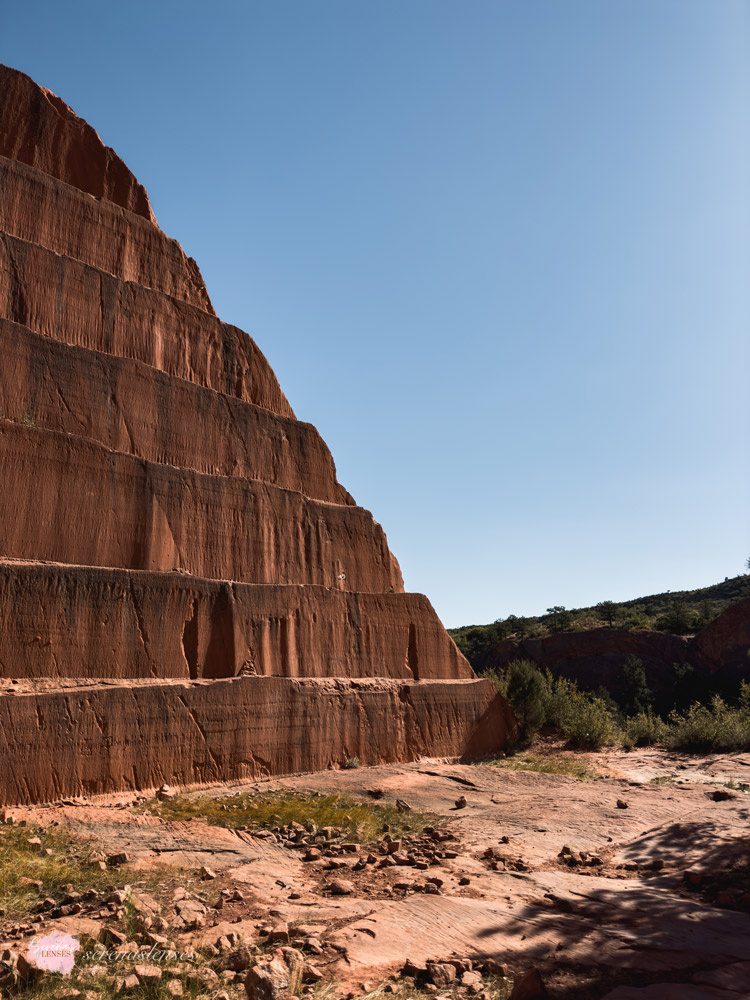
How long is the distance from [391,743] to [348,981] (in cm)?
965

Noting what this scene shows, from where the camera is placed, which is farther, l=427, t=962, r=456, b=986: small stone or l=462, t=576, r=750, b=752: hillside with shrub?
l=462, t=576, r=750, b=752: hillside with shrub

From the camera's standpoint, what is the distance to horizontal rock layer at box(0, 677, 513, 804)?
8.66 m

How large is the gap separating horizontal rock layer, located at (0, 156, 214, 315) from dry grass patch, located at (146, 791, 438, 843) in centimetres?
1025

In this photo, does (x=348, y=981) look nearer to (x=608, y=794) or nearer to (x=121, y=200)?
(x=608, y=794)

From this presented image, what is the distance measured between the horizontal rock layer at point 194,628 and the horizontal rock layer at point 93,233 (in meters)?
6.92

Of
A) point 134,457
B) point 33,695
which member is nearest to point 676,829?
point 33,695

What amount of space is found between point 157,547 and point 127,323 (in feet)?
15.5

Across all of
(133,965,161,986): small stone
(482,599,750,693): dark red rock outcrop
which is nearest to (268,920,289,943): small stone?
(133,965,161,986): small stone

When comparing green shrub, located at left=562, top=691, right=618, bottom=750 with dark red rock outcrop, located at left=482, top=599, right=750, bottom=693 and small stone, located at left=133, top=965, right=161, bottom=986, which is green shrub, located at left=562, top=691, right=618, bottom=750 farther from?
dark red rock outcrop, located at left=482, top=599, right=750, bottom=693

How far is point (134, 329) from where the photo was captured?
44.3 feet

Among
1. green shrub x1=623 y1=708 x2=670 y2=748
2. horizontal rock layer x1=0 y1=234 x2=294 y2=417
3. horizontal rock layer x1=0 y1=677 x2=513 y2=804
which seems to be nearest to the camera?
horizontal rock layer x1=0 y1=677 x2=513 y2=804

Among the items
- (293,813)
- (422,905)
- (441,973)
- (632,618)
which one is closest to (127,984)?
(441,973)

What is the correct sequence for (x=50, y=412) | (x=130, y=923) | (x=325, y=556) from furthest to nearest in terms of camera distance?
(x=325, y=556) < (x=50, y=412) < (x=130, y=923)

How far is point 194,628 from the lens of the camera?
37.4 ft
